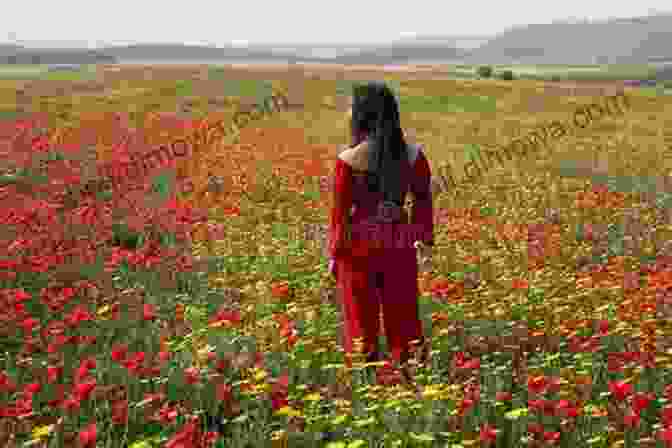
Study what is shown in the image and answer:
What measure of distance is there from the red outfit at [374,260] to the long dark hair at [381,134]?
10cm

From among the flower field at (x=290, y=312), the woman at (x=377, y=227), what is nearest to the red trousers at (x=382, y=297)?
the woman at (x=377, y=227)

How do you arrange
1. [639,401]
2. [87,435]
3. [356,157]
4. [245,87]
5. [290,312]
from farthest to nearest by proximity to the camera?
[245,87]
[290,312]
[356,157]
[639,401]
[87,435]

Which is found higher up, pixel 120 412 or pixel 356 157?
pixel 356 157

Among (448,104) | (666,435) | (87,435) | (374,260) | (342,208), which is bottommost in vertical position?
(666,435)

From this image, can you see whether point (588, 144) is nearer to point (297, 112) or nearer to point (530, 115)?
point (530, 115)

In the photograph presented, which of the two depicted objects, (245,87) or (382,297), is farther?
(245,87)

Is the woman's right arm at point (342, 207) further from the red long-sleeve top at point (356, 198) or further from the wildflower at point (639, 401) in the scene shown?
the wildflower at point (639, 401)

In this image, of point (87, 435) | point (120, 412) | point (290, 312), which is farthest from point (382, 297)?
point (87, 435)

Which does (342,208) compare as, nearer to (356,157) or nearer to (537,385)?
(356,157)

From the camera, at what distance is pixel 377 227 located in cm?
629

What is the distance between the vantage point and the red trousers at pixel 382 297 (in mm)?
6359

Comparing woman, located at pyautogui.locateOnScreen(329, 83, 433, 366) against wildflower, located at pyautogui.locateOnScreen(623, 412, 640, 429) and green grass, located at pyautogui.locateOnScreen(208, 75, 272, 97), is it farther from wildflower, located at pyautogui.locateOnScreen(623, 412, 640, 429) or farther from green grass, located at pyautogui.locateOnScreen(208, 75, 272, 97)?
green grass, located at pyautogui.locateOnScreen(208, 75, 272, 97)

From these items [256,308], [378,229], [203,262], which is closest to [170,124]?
[203,262]

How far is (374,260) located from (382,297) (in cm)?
37
